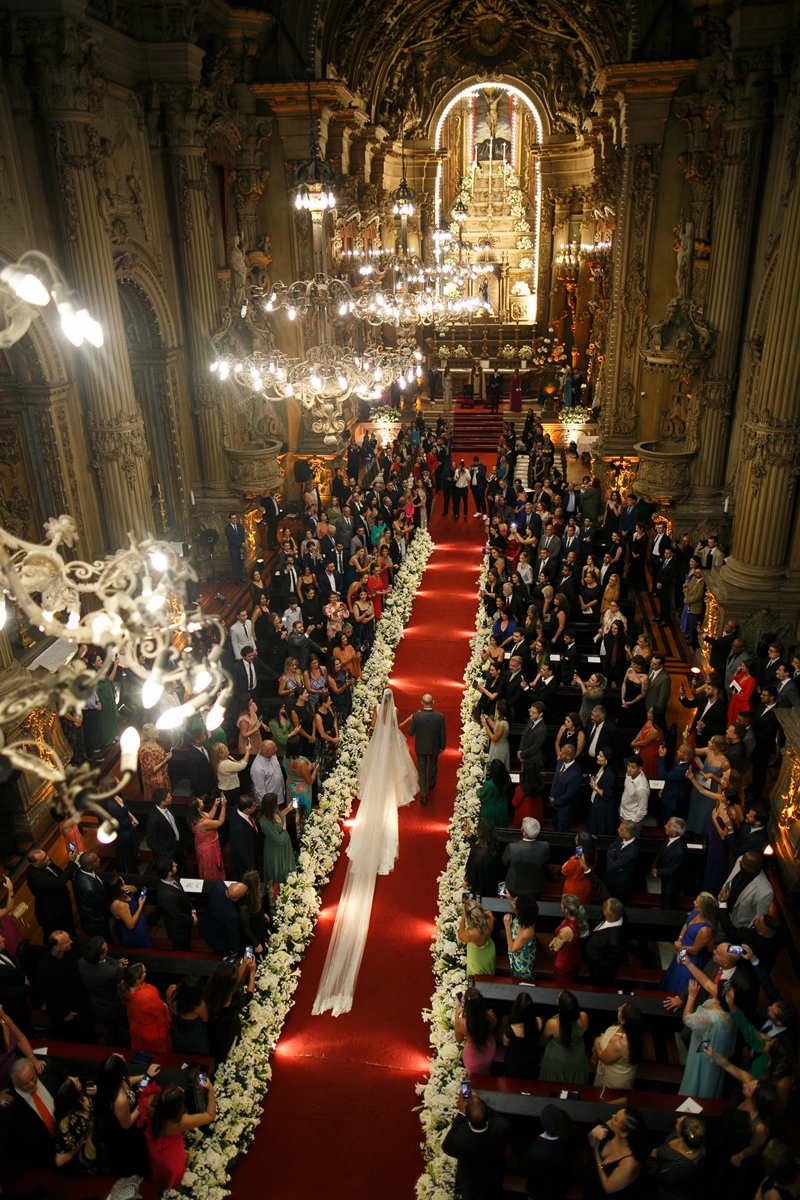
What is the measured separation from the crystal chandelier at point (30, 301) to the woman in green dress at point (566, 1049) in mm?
4680

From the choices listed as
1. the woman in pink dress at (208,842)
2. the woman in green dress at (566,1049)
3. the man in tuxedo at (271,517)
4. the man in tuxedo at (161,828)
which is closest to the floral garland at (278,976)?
the woman in pink dress at (208,842)

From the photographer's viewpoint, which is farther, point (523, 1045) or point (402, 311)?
point (402, 311)

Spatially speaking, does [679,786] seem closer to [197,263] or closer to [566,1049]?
[566,1049]

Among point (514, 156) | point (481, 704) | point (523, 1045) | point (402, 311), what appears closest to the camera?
point (523, 1045)

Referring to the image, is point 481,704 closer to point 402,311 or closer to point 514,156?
point 402,311

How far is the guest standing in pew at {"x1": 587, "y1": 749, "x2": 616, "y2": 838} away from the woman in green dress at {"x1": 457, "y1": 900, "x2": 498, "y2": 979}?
1869 millimetres

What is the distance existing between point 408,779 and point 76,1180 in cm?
501

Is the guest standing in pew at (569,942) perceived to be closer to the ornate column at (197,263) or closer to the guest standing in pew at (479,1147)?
the guest standing in pew at (479,1147)

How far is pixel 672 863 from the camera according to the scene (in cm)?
711

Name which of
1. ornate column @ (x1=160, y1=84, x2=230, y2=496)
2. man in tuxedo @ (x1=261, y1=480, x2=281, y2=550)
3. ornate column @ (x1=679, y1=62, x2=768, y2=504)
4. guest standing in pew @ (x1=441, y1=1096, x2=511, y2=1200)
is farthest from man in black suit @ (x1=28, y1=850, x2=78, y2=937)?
ornate column @ (x1=679, y1=62, x2=768, y2=504)

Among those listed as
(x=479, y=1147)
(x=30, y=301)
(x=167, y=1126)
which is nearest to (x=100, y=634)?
(x=30, y=301)

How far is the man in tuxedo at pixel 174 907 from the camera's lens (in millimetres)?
6855

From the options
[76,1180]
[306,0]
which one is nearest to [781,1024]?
[76,1180]

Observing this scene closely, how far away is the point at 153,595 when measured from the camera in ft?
14.1
